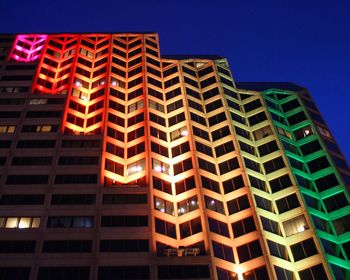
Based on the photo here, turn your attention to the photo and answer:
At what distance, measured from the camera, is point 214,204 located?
63.0m

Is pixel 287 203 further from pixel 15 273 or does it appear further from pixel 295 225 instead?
pixel 15 273

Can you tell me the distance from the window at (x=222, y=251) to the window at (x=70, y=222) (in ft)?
54.8

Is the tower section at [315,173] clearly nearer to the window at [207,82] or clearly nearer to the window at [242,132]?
the window at [242,132]

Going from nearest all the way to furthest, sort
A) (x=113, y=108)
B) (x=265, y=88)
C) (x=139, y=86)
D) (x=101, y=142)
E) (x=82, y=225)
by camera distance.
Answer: (x=82, y=225), (x=101, y=142), (x=113, y=108), (x=139, y=86), (x=265, y=88)

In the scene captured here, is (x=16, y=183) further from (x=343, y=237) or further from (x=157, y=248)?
(x=343, y=237)

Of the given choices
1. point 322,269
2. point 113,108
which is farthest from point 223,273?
point 113,108

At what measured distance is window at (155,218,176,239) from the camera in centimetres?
5838

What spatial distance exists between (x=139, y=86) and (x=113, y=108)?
862 centimetres

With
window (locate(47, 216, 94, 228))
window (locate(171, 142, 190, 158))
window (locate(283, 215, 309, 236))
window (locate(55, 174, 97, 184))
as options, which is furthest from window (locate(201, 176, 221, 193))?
window (locate(47, 216, 94, 228))

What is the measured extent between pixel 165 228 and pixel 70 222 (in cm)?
1280

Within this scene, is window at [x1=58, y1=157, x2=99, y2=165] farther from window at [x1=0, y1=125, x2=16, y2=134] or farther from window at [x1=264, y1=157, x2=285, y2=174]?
window at [x1=264, y1=157, x2=285, y2=174]

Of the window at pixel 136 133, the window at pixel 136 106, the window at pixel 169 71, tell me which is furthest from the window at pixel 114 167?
the window at pixel 169 71

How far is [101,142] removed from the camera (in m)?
70.0

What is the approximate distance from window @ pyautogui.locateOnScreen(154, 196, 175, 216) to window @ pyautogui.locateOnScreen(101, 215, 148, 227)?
3.29m
